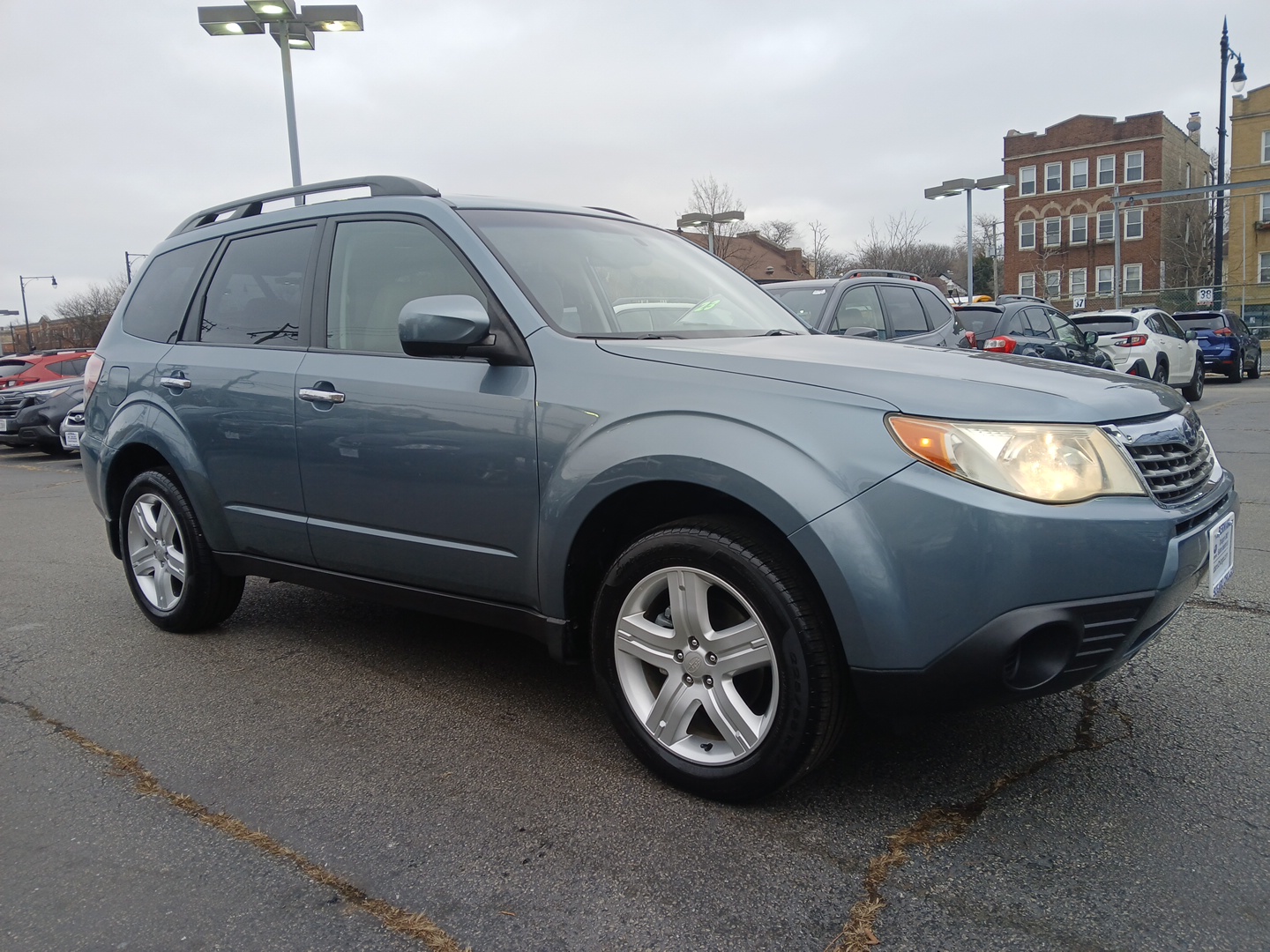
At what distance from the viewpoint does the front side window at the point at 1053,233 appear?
178 feet

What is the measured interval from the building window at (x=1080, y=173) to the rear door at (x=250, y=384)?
2262 inches

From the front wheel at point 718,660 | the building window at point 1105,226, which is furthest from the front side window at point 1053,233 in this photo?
the front wheel at point 718,660

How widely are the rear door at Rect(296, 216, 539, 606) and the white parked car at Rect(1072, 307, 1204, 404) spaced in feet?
47.6

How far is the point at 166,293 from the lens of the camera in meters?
4.61

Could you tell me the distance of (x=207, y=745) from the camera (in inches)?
127

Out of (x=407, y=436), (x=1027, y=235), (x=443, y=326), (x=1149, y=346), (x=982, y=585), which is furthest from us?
(x=1027, y=235)

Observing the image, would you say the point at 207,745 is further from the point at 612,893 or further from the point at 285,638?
the point at 612,893

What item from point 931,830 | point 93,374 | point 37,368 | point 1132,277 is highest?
point 1132,277

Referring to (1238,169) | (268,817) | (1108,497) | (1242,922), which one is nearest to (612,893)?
(268,817)

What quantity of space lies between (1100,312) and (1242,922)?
17.2 meters

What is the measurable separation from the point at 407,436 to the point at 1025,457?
1.92m

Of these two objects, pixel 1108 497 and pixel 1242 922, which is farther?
pixel 1108 497

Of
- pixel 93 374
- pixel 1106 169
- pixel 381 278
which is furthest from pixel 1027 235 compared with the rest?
pixel 381 278

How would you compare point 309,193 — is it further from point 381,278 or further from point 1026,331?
point 1026,331
